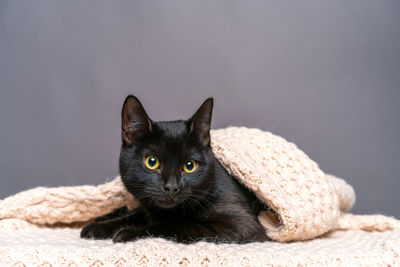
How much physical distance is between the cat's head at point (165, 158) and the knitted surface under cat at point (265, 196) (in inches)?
5.3

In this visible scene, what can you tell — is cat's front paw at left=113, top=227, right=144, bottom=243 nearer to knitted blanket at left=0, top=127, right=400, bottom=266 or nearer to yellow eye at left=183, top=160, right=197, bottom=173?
knitted blanket at left=0, top=127, right=400, bottom=266

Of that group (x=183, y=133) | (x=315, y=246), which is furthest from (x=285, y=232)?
(x=183, y=133)

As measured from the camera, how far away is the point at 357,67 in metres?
2.09

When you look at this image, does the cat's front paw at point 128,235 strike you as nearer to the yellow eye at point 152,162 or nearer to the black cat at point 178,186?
the black cat at point 178,186

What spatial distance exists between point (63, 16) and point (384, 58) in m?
1.78

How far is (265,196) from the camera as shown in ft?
4.10

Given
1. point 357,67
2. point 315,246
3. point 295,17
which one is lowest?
point 315,246

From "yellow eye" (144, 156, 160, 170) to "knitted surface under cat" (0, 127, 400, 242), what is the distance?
274mm

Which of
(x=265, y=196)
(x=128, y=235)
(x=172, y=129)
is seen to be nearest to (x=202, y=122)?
(x=172, y=129)

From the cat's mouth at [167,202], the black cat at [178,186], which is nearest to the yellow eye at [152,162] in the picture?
the black cat at [178,186]

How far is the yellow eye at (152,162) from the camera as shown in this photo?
1.19 m

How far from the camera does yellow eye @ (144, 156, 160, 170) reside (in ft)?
3.89

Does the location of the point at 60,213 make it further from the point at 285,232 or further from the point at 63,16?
the point at 63,16

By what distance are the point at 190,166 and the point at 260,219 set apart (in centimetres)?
36
